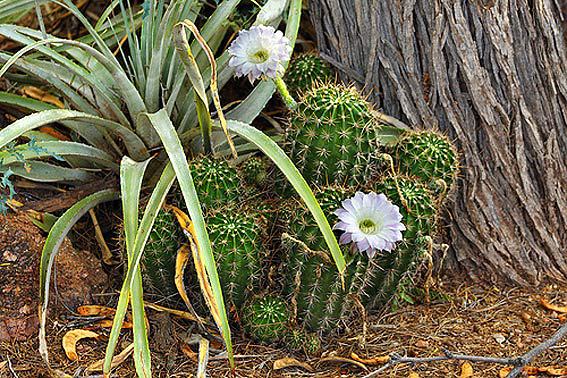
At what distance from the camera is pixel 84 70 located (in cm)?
223

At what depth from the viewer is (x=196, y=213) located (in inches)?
73.2

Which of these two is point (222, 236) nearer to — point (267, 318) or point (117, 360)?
point (267, 318)

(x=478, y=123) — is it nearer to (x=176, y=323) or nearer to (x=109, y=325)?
(x=176, y=323)

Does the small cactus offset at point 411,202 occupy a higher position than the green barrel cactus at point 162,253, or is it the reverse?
the small cactus offset at point 411,202

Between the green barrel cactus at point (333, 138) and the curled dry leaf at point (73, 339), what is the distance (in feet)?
2.36

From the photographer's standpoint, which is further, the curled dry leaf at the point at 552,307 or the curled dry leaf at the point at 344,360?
the curled dry leaf at the point at 552,307

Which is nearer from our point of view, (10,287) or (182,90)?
(10,287)

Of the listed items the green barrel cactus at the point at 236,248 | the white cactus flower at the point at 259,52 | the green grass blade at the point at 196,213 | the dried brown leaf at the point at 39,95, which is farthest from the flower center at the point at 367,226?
the dried brown leaf at the point at 39,95

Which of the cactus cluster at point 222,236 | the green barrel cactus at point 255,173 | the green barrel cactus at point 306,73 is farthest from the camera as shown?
the green barrel cactus at point 306,73

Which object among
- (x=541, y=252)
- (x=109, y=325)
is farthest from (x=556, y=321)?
(x=109, y=325)

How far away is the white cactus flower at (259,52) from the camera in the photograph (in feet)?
6.87

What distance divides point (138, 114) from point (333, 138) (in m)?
0.60

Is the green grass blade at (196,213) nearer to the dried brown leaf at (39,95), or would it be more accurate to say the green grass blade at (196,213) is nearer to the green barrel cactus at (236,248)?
the green barrel cactus at (236,248)

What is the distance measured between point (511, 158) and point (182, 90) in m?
1.04
